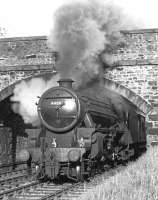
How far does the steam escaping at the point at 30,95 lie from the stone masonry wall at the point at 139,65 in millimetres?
2321

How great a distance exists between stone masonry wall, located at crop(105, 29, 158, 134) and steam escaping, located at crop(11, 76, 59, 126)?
2321 millimetres

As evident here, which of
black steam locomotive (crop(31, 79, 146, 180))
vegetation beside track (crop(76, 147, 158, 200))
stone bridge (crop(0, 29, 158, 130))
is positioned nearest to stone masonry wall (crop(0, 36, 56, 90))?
stone bridge (crop(0, 29, 158, 130))

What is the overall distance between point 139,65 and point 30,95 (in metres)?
4.04

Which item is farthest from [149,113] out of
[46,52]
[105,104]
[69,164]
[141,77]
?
[69,164]

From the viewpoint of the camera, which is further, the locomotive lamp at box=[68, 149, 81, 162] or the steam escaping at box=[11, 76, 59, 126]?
the steam escaping at box=[11, 76, 59, 126]

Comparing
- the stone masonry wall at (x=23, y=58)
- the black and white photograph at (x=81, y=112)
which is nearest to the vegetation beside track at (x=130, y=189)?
the black and white photograph at (x=81, y=112)

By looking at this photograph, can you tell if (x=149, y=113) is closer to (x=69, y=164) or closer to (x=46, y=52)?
(x=46, y=52)

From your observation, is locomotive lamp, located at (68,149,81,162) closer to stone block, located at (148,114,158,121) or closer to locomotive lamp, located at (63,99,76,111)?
locomotive lamp, located at (63,99,76,111)

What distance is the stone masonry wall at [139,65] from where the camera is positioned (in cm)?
1367

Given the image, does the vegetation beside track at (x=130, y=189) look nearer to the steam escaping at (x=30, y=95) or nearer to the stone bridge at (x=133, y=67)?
the steam escaping at (x=30, y=95)

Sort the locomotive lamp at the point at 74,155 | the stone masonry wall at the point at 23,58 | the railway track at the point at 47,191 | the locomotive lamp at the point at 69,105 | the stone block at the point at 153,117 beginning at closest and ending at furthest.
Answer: the railway track at the point at 47,191, the locomotive lamp at the point at 74,155, the locomotive lamp at the point at 69,105, the stone block at the point at 153,117, the stone masonry wall at the point at 23,58

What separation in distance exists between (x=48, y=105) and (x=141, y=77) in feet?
16.9

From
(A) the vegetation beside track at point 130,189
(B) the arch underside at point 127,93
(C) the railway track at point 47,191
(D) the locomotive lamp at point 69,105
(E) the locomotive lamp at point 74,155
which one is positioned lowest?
(C) the railway track at point 47,191

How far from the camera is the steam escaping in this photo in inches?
461
